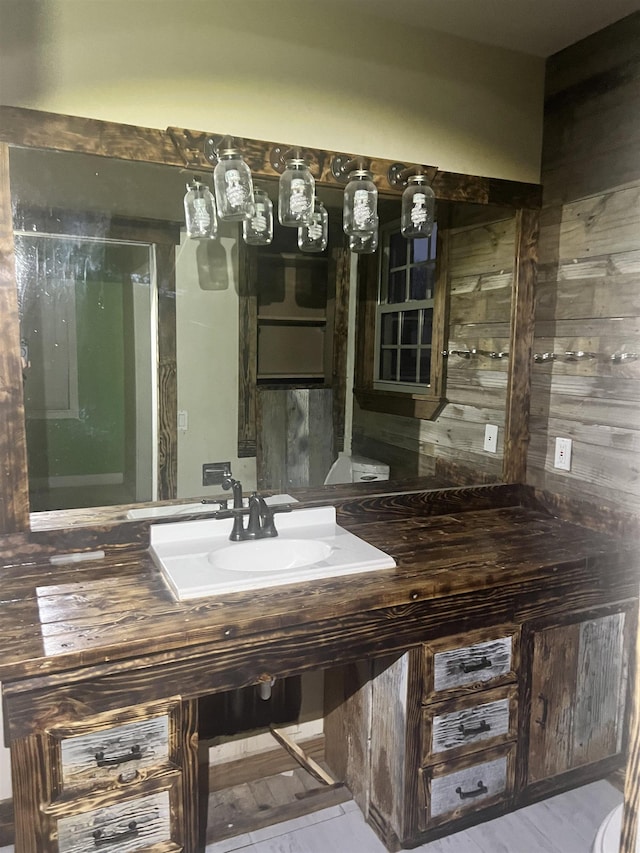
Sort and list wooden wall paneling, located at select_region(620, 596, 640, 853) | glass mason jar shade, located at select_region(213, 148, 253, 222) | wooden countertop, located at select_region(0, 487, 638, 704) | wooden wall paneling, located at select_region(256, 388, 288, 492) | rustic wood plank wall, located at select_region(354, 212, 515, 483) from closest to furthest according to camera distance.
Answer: wooden wall paneling, located at select_region(620, 596, 640, 853) < wooden countertop, located at select_region(0, 487, 638, 704) < glass mason jar shade, located at select_region(213, 148, 253, 222) < wooden wall paneling, located at select_region(256, 388, 288, 492) < rustic wood plank wall, located at select_region(354, 212, 515, 483)

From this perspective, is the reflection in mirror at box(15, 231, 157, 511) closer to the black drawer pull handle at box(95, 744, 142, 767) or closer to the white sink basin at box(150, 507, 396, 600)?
the white sink basin at box(150, 507, 396, 600)

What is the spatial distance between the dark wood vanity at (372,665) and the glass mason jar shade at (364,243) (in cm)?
76

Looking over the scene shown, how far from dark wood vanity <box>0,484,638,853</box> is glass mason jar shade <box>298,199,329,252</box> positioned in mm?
772

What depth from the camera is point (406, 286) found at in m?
2.08

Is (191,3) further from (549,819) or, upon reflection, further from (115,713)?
(549,819)

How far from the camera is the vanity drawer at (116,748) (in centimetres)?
124

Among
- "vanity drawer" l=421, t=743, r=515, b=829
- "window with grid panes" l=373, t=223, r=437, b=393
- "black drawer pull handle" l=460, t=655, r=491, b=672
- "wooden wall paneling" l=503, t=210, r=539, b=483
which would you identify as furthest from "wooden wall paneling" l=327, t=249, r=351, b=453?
"vanity drawer" l=421, t=743, r=515, b=829

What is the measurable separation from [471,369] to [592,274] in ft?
1.63

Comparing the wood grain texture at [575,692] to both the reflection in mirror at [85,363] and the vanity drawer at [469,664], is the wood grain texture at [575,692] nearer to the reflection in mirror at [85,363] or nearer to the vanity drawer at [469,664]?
the vanity drawer at [469,664]

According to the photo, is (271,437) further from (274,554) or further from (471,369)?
(471,369)

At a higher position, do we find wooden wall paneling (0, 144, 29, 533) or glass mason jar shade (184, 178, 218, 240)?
glass mason jar shade (184, 178, 218, 240)

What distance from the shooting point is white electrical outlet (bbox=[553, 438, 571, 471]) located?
6.88ft

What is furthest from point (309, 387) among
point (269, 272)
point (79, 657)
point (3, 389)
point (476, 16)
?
point (476, 16)

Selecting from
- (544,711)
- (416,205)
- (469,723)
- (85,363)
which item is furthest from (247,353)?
(544,711)
